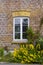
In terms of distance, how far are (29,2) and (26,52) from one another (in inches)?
152

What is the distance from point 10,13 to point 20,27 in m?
1.12

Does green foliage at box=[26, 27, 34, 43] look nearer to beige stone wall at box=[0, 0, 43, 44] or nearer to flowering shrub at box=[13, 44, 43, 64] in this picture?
beige stone wall at box=[0, 0, 43, 44]

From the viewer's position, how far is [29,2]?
15102 mm

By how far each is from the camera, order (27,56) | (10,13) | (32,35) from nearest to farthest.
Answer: (27,56)
(32,35)
(10,13)

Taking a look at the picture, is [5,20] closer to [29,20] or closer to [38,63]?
[29,20]

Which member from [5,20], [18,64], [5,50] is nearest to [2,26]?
[5,20]

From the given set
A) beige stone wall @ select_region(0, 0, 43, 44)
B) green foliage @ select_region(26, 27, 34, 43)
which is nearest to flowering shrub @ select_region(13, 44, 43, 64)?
green foliage @ select_region(26, 27, 34, 43)

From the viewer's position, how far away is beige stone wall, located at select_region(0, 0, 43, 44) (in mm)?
15016

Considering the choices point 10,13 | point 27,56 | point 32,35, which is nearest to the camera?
point 27,56

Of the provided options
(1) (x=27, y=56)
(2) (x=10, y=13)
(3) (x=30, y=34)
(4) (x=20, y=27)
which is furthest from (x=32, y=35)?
(1) (x=27, y=56)

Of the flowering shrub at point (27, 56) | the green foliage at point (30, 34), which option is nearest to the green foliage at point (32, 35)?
the green foliage at point (30, 34)

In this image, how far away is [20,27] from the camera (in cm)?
1516

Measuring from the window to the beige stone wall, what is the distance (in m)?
0.28

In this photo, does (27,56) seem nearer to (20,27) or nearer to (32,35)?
(32,35)
